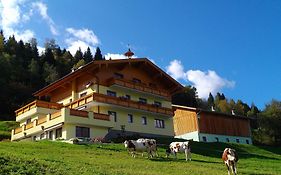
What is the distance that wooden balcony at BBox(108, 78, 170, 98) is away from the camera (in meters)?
55.9

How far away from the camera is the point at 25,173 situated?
19.7 meters

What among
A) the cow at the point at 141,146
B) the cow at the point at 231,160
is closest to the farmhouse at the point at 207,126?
the cow at the point at 141,146

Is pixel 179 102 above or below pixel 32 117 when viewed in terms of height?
above

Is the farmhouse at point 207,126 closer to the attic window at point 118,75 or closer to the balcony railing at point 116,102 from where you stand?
the balcony railing at point 116,102

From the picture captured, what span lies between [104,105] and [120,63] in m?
8.84

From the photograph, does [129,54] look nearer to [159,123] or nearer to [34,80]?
[159,123]

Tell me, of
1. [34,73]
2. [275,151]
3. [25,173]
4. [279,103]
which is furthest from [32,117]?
[279,103]

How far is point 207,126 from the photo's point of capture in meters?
74.4

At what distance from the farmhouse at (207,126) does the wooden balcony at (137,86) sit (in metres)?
10.1

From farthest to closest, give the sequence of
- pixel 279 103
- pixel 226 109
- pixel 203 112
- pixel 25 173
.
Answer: pixel 226 109, pixel 279 103, pixel 203 112, pixel 25 173

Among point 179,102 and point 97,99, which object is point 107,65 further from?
point 179,102

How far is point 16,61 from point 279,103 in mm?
69912

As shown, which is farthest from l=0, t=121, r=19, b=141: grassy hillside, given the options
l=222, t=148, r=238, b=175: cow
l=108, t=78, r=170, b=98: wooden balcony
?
l=222, t=148, r=238, b=175: cow

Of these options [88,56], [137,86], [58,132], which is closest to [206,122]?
Result: [137,86]
